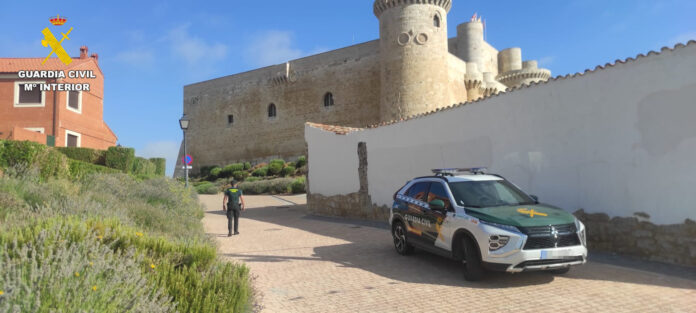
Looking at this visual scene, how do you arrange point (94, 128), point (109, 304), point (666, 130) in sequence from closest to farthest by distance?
1. point (109, 304)
2. point (666, 130)
3. point (94, 128)

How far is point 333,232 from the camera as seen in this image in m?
11.6

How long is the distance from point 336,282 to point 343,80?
3204 centimetres

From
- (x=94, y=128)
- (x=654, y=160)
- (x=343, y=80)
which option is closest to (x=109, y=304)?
(x=654, y=160)

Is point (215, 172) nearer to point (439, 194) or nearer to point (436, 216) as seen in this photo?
point (439, 194)

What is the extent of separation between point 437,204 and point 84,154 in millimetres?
21756

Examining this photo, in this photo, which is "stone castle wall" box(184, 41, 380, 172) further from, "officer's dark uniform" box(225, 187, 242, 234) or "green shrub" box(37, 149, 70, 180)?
"officer's dark uniform" box(225, 187, 242, 234)

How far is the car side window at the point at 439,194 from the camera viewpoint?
22.2 ft

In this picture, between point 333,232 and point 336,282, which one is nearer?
point 336,282

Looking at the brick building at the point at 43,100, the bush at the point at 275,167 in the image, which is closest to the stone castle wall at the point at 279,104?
the bush at the point at 275,167

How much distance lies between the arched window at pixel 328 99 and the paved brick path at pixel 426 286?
99.4 feet

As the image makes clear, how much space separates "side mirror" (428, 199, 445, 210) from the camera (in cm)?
661

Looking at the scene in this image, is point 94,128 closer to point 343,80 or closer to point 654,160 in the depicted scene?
point 343,80

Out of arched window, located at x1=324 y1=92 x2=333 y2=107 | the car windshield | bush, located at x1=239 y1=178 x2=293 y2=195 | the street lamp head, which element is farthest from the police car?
arched window, located at x1=324 y1=92 x2=333 y2=107

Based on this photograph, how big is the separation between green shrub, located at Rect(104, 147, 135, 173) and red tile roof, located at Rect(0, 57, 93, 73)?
7.81 meters
